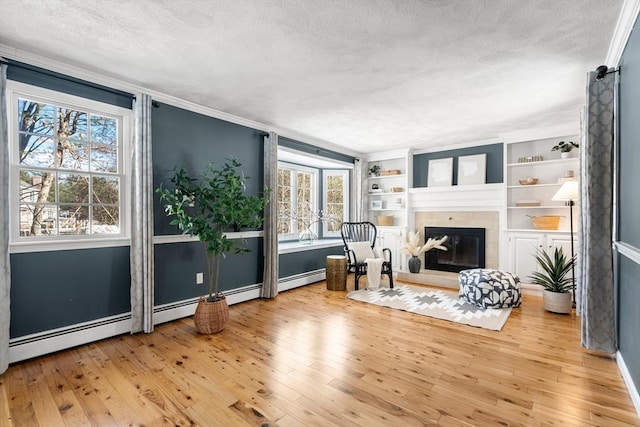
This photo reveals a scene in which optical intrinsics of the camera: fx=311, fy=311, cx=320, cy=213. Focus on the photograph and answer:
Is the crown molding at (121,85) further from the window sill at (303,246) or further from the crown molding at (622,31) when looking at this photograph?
the crown molding at (622,31)

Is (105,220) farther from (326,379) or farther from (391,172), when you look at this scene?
(391,172)

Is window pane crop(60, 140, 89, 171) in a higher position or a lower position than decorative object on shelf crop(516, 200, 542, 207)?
higher

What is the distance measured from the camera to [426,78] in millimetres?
2891

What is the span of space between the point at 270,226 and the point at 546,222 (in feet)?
12.9

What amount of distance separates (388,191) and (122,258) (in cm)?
473

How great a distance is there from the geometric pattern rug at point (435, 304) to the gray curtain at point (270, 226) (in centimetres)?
114

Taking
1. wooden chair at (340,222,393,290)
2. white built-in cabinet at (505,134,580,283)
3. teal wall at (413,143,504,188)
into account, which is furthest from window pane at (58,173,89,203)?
white built-in cabinet at (505,134,580,283)

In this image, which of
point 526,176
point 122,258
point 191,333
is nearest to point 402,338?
point 191,333

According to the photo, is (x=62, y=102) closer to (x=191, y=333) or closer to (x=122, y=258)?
(x=122, y=258)

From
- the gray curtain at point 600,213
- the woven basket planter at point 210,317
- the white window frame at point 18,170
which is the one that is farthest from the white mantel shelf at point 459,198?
the white window frame at point 18,170

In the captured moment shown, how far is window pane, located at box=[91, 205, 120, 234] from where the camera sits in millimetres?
3000

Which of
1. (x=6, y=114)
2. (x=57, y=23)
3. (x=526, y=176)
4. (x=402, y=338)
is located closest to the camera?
(x=57, y=23)

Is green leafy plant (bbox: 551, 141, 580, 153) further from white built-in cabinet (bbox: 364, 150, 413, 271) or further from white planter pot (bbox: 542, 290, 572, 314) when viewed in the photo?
white built-in cabinet (bbox: 364, 150, 413, 271)

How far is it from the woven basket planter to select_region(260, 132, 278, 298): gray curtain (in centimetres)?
121
